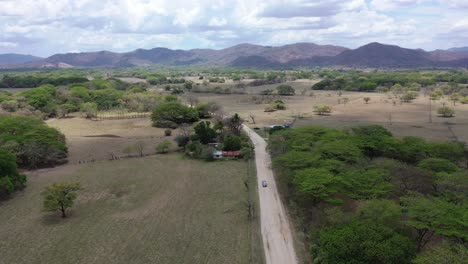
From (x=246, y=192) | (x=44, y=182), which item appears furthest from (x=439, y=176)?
(x=44, y=182)

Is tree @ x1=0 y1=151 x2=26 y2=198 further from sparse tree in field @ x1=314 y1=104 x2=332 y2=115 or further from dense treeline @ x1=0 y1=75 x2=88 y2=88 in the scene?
dense treeline @ x1=0 y1=75 x2=88 y2=88

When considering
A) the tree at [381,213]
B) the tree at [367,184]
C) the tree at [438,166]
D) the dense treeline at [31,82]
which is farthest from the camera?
the dense treeline at [31,82]

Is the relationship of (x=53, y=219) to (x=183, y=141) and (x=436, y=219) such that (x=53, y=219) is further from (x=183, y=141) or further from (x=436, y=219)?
(x=436, y=219)

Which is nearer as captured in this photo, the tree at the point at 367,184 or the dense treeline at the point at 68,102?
the tree at the point at 367,184

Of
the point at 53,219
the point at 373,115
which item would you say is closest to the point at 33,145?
the point at 53,219

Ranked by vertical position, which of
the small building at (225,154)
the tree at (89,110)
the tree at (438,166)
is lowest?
the small building at (225,154)

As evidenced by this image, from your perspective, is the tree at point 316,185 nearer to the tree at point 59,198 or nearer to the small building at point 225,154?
the small building at point 225,154

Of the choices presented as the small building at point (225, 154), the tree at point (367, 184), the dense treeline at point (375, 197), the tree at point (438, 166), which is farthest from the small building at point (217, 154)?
the tree at point (438, 166)

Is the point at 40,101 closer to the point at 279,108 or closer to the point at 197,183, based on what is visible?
the point at 279,108
